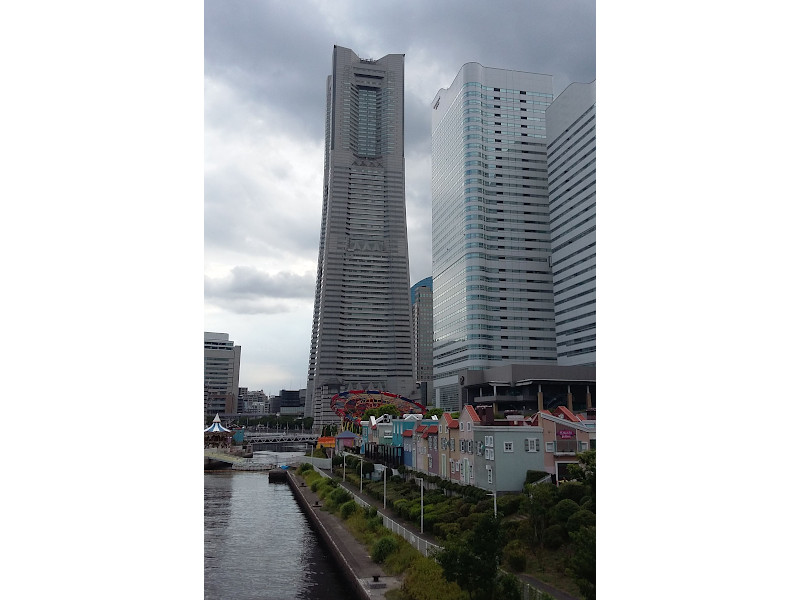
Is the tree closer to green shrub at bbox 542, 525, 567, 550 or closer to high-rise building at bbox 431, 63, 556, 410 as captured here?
green shrub at bbox 542, 525, 567, 550

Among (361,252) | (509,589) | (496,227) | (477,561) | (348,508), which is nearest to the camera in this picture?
(509,589)

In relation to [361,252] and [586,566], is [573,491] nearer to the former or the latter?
[586,566]

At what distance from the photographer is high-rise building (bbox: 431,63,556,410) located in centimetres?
5069

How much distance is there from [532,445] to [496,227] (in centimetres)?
3974

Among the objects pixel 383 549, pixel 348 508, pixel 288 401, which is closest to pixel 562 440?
pixel 383 549

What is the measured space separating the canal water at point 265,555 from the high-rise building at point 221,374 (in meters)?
57.2

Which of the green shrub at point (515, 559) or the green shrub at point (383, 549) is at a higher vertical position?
the green shrub at point (515, 559)

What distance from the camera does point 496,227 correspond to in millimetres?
52000

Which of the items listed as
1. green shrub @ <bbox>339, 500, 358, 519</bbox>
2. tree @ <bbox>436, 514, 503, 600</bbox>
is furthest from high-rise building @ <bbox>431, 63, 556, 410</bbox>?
tree @ <bbox>436, 514, 503, 600</bbox>

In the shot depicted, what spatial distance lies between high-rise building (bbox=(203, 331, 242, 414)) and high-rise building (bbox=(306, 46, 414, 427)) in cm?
1116

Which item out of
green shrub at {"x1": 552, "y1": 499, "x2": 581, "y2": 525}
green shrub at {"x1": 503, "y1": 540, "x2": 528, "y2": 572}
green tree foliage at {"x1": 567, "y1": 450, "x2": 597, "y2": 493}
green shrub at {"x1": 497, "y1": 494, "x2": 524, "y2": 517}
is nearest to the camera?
green shrub at {"x1": 503, "y1": 540, "x2": 528, "y2": 572}

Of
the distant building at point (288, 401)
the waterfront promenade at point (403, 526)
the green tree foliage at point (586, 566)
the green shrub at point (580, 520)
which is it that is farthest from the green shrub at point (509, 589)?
the distant building at point (288, 401)

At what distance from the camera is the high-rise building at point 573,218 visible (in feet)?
152

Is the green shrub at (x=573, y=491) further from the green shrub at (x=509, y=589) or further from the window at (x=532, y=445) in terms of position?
the green shrub at (x=509, y=589)
